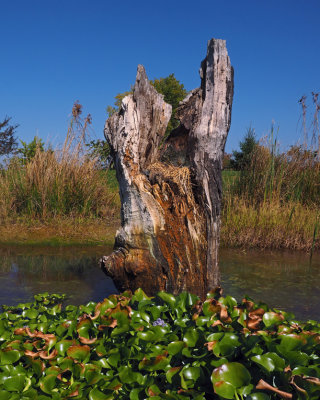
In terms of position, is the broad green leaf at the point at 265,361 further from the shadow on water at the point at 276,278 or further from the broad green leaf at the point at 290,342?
the shadow on water at the point at 276,278

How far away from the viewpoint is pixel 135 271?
3.17 m

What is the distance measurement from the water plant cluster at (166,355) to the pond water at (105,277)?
139 cm

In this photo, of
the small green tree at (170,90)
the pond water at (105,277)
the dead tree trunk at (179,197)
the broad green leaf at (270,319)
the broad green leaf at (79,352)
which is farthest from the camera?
the small green tree at (170,90)

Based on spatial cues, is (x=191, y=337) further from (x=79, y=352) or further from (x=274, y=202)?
(x=274, y=202)

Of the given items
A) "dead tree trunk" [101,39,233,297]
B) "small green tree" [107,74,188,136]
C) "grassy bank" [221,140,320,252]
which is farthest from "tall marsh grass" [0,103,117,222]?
"small green tree" [107,74,188,136]

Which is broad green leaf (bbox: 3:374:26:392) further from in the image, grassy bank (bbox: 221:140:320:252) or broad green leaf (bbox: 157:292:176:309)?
grassy bank (bbox: 221:140:320:252)

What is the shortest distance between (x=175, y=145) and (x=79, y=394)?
224cm

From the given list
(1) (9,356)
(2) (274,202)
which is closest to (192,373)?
(1) (9,356)

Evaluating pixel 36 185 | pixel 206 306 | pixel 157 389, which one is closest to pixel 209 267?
pixel 206 306

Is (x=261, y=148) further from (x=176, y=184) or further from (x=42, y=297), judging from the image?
(x=42, y=297)

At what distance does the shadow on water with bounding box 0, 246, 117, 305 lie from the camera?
12.6ft

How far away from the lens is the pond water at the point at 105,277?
3.73 metres

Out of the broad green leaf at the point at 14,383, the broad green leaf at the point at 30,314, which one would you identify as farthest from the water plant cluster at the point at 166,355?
the broad green leaf at the point at 30,314

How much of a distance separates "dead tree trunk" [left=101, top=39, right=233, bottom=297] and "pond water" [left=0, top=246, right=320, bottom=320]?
28.9 inches
